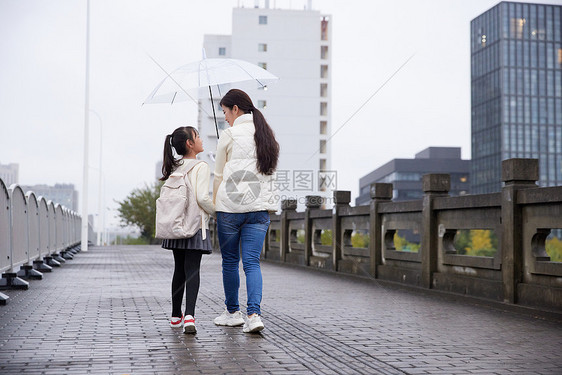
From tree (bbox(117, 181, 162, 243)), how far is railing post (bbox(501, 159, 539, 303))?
53465 millimetres

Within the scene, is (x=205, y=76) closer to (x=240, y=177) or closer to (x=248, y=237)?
(x=240, y=177)

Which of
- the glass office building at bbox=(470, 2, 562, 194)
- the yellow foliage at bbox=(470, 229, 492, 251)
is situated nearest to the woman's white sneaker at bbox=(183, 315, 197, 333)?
the yellow foliage at bbox=(470, 229, 492, 251)

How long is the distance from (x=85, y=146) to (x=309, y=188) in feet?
70.6

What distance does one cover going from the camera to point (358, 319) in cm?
745

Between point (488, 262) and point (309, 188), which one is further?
point (309, 188)

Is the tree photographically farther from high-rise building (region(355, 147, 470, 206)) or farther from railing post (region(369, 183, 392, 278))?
high-rise building (region(355, 147, 470, 206))

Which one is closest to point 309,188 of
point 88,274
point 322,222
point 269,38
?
point 322,222

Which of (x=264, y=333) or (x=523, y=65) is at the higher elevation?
(x=523, y=65)

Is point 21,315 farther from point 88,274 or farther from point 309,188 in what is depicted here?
point 309,188

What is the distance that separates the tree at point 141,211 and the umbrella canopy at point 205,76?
5272cm

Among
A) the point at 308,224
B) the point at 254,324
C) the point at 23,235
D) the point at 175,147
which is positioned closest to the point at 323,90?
the point at 308,224

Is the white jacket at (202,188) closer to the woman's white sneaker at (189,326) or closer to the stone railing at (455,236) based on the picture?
the woman's white sneaker at (189,326)

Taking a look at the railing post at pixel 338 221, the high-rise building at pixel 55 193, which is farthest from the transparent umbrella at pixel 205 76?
the railing post at pixel 338 221

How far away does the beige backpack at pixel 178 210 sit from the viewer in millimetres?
6395
